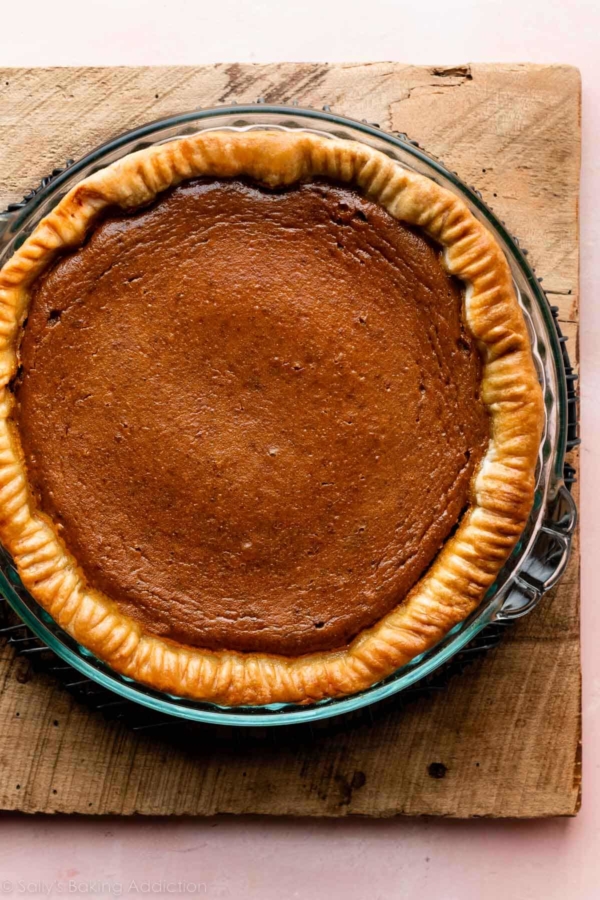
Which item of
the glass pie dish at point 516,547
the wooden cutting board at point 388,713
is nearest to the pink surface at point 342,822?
the wooden cutting board at point 388,713

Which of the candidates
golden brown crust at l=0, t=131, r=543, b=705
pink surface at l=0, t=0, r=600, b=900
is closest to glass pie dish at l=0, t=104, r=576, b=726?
golden brown crust at l=0, t=131, r=543, b=705

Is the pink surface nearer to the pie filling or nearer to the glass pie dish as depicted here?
the glass pie dish

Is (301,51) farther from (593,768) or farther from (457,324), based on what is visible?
(593,768)

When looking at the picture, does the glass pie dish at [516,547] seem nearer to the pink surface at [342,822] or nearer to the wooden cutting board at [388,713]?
the wooden cutting board at [388,713]

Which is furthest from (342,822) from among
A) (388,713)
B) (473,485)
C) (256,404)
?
(256,404)

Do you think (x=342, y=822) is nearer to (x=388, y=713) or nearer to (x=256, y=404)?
(x=388, y=713)
